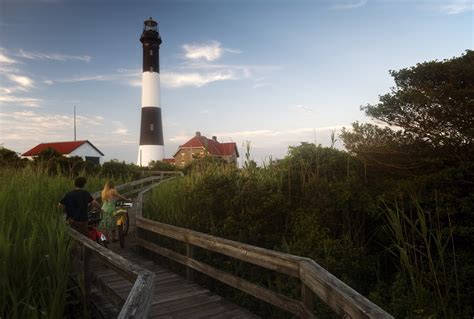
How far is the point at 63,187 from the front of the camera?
31.9 ft

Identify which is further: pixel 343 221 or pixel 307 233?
pixel 343 221

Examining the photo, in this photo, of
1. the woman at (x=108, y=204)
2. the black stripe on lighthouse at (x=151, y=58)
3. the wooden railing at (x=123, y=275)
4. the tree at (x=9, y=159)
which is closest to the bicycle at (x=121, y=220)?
the woman at (x=108, y=204)

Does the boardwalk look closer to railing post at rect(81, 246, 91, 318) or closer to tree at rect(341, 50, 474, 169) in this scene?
railing post at rect(81, 246, 91, 318)

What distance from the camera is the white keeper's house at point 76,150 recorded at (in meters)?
43.8

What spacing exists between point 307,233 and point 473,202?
3091 mm

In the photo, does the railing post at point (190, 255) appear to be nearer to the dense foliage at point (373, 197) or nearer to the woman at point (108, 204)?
the dense foliage at point (373, 197)

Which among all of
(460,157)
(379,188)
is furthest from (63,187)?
(460,157)

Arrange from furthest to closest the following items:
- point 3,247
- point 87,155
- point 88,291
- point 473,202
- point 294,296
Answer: point 87,155
point 473,202
point 294,296
point 88,291
point 3,247

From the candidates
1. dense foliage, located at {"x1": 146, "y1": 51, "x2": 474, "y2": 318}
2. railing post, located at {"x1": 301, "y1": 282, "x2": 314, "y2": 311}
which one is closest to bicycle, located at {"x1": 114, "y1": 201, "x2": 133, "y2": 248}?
dense foliage, located at {"x1": 146, "y1": 51, "x2": 474, "y2": 318}

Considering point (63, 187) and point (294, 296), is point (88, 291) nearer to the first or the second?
point (294, 296)

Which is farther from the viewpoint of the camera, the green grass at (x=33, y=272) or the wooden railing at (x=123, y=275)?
the green grass at (x=33, y=272)

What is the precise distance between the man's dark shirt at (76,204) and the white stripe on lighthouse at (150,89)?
110 ft

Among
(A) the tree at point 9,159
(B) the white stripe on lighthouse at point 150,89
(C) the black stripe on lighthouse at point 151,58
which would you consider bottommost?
(A) the tree at point 9,159

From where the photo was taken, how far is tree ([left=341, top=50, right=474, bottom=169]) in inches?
311
